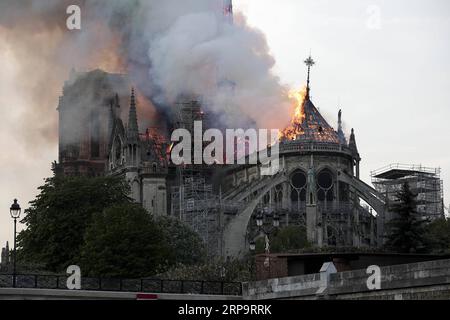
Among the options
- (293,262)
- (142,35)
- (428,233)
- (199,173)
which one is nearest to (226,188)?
(199,173)

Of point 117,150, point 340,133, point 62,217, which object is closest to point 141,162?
point 117,150

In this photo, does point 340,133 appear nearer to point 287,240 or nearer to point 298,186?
point 298,186

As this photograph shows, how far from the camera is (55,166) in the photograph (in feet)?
551

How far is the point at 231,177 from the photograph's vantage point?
514 ft

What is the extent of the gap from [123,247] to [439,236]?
27359 millimetres

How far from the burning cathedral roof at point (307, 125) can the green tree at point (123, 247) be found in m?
51.4

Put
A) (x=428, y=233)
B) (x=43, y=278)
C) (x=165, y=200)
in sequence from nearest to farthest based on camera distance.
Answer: (x=43, y=278) < (x=428, y=233) < (x=165, y=200)

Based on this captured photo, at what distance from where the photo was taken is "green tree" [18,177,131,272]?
355ft

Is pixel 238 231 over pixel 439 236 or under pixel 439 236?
over

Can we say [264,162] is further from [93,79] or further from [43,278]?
[43,278]

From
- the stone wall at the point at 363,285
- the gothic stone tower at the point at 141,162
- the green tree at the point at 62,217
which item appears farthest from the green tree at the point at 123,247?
the gothic stone tower at the point at 141,162

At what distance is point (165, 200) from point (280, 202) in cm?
1063

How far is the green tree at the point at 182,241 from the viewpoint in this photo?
Result: 4377 inches

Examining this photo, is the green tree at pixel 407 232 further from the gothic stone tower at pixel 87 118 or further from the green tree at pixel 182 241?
the gothic stone tower at pixel 87 118
